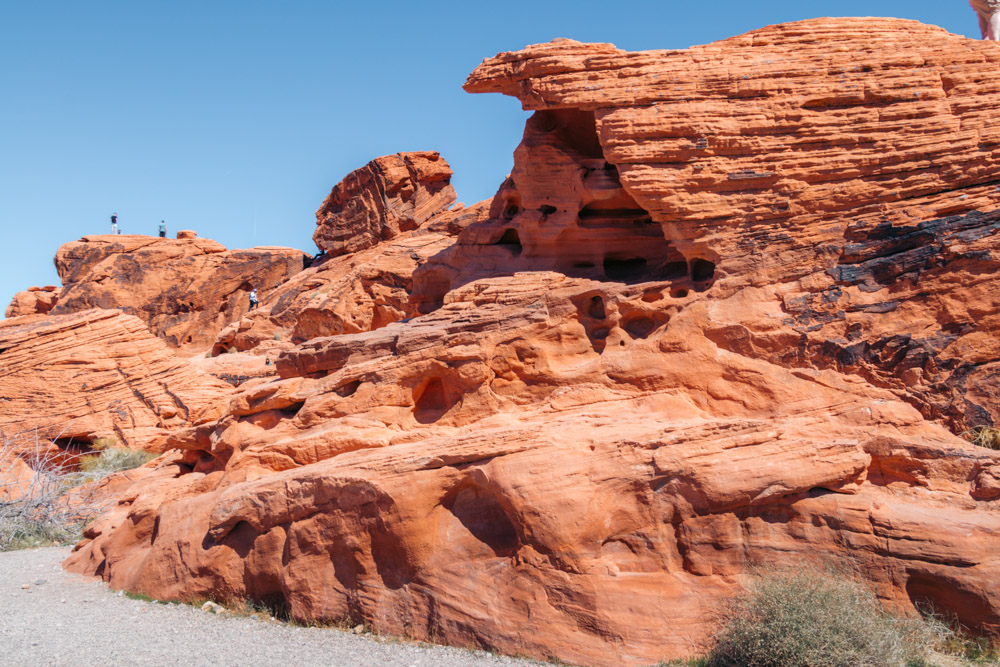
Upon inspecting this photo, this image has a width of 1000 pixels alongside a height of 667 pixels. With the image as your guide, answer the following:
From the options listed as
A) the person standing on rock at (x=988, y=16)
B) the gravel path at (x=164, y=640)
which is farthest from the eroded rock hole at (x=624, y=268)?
the person standing on rock at (x=988, y=16)

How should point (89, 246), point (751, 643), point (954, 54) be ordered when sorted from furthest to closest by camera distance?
1. point (89, 246)
2. point (954, 54)
3. point (751, 643)

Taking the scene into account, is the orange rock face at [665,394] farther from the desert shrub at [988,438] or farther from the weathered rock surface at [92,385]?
the weathered rock surface at [92,385]

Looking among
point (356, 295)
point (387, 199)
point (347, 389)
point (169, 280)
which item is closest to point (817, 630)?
point (347, 389)

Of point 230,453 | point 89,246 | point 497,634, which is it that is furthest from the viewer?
point 89,246

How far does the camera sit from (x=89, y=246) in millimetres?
33969

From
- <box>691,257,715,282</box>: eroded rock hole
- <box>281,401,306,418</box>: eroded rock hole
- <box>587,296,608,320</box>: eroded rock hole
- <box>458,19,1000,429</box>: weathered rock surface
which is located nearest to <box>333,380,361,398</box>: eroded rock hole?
<box>281,401,306,418</box>: eroded rock hole

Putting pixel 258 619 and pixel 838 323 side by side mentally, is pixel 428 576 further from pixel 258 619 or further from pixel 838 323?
pixel 838 323

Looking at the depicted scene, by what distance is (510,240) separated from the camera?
1274cm

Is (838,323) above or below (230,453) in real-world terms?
above

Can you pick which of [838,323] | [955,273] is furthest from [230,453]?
[955,273]

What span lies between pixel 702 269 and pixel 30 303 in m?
36.0

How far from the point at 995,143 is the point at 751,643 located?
22.1ft

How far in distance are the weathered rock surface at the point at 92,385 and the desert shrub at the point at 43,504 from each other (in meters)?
1.02

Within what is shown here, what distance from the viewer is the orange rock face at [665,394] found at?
772cm
